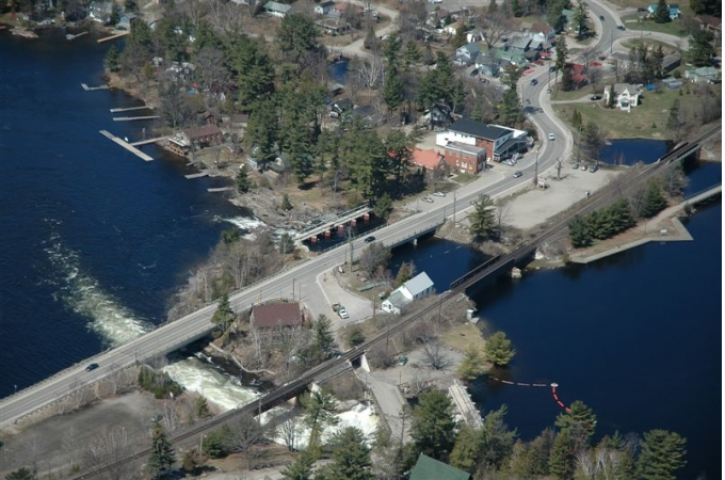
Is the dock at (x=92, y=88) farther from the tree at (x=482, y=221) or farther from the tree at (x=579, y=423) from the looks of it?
the tree at (x=579, y=423)

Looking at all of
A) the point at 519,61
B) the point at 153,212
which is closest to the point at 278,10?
the point at 519,61

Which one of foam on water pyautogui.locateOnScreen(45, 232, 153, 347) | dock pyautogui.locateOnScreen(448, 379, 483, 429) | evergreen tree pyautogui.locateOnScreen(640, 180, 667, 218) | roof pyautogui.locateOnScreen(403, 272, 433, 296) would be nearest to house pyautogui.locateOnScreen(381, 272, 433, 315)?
roof pyautogui.locateOnScreen(403, 272, 433, 296)

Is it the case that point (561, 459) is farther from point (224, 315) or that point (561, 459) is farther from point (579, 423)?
point (224, 315)

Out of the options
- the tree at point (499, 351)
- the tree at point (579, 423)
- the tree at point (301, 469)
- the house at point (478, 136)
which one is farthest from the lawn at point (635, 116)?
the tree at point (301, 469)

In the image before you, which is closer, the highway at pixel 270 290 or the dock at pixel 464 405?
the dock at pixel 464 405

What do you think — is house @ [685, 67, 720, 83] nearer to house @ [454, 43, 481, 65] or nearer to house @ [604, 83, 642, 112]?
house @ [604, 83, 642, 112]
